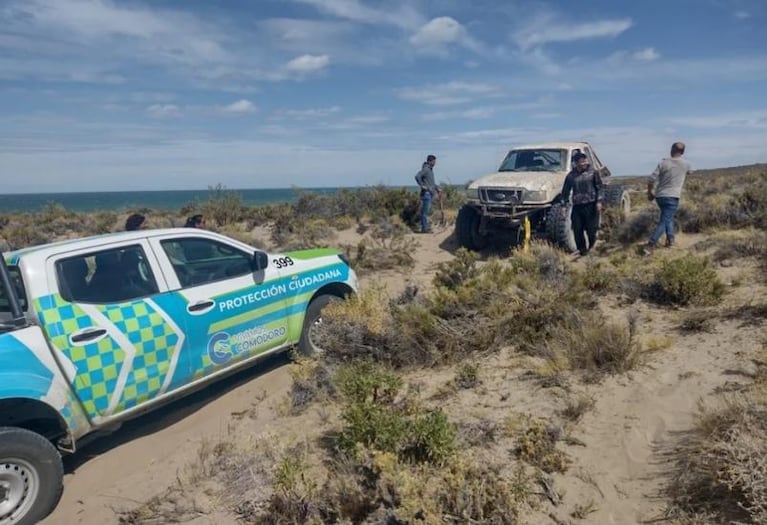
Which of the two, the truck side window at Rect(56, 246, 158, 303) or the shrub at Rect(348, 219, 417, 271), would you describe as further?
the shrub at Rect(348, 219, 417, 271)

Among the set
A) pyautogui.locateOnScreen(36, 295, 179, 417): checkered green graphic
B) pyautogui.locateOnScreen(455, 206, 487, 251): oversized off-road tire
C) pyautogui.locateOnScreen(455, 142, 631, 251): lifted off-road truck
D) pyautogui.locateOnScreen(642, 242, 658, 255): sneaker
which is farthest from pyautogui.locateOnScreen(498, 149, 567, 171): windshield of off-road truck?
pyautogui.locateOnScreen(36, 295, 179, 417): checkered green graphic

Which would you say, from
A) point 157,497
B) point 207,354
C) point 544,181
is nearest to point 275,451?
point 157,497

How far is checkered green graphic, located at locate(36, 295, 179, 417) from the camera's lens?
3.63 metres

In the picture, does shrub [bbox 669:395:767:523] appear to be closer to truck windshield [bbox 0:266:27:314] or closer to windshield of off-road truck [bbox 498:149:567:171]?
truck windshield [bbox 0:266:27:314]

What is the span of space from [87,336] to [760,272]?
710cm

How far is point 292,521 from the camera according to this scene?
297 cm

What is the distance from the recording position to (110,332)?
3.85 m

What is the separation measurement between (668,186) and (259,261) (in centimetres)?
694

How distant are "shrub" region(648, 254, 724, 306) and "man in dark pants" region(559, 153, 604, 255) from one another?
3309mm

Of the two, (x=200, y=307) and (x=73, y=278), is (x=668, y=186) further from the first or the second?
(x=73, y=278)

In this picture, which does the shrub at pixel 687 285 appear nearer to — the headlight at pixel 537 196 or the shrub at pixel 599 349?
the shrub at pixel 599 349

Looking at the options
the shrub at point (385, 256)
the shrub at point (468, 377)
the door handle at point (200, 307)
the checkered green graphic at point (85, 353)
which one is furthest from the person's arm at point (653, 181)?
the checkered green graphic at point (85, 353)

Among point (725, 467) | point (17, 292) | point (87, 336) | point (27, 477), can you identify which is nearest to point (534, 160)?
point (725, 467)

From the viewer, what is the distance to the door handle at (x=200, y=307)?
14.4ft
